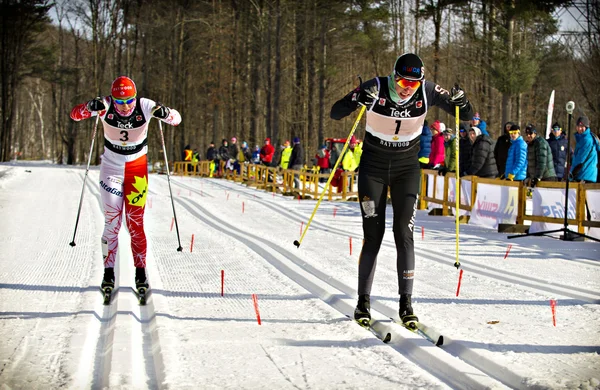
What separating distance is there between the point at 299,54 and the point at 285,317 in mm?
35100

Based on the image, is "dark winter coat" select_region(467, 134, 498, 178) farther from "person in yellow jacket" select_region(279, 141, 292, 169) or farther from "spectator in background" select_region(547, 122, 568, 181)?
"person in yellow jacket" select_region(279, 141, 292, 169)

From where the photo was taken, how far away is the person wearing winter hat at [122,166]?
685 centimetres

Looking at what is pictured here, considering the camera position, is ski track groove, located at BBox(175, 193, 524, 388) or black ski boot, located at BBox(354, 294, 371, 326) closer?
ski track groove, located at BBox(175, 193, 524, 388)

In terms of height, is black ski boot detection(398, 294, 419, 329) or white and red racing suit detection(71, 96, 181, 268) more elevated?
white and red racing suit detection(71, 96, 181, 268)

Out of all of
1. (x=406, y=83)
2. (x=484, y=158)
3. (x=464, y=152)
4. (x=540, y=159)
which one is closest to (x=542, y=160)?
(x=540, y=159)

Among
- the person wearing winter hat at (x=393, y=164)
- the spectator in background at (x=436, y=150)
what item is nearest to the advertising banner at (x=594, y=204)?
the spectator in background at (x=436, y=150)

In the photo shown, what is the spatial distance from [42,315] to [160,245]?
4.52m

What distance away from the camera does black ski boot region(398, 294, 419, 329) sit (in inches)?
215

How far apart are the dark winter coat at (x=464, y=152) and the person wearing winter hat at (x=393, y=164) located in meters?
9.29

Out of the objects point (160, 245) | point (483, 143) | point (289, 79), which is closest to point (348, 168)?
point (483, 143)

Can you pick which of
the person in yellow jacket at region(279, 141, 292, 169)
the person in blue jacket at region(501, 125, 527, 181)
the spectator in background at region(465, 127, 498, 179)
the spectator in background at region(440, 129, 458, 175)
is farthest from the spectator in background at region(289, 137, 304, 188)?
the person in blue jacket at region(501, 125, 527, 181)

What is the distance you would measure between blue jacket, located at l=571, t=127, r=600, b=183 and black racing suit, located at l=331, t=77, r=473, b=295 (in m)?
7.20

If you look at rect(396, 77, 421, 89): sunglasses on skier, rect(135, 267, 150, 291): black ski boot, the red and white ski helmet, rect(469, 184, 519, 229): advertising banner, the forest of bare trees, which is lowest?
rect(135, 267, 150, 291): black ski boot

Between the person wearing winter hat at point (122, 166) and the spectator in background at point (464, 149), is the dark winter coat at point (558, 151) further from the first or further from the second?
the person wearing winter hat at point (122, 166)
